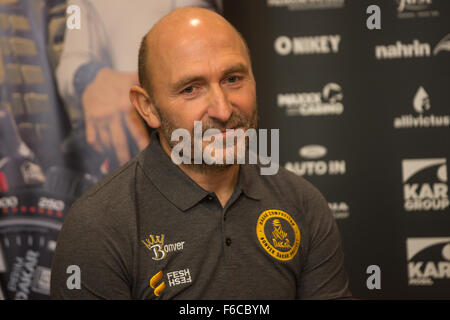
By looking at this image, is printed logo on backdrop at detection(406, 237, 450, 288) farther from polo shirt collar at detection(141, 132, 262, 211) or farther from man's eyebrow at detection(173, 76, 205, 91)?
man's eyebrow at detection(173, 76, 205, 91)

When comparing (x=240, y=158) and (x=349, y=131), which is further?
(x=349, y=131)

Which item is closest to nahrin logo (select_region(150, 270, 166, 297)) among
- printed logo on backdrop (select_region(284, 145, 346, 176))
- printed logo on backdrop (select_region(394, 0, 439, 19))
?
printed logo on backdrop (select_region(284, 145, 346, 176))

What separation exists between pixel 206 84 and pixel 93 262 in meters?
0.63

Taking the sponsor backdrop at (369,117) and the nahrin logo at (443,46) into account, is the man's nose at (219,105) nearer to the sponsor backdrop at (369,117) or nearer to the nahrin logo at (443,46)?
the sponsor backdrop at (369,117)

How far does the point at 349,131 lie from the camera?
249 cm

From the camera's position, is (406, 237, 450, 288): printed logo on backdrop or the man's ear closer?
the man's ear

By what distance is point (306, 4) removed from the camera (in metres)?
2.48

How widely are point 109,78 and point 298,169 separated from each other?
108 centimetres

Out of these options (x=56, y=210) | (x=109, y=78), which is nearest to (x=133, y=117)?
(x=109, y=78)

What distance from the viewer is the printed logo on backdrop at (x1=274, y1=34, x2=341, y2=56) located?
2486 mm

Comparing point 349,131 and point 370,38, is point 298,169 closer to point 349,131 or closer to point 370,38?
point 349,131

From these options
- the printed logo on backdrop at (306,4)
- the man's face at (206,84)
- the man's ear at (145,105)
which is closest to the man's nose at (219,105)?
Result: the man's face at (206,84)

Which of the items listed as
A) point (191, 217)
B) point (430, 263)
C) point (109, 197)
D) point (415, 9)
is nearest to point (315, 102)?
point (415, 9)

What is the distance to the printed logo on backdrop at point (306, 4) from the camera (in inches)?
97.1
